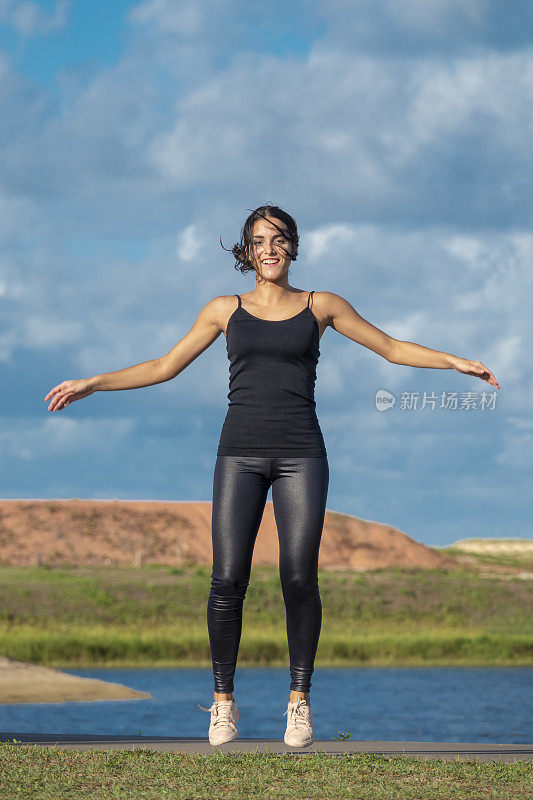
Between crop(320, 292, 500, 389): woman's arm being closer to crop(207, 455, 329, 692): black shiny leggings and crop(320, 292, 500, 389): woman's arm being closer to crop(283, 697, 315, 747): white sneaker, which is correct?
crop(207, 455, 329, 692): black shiny leggings

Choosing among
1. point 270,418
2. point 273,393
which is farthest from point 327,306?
point 270,418

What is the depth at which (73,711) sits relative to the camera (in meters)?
20.7

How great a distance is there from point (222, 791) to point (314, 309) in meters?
2.55

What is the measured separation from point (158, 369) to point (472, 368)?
69.1 inches

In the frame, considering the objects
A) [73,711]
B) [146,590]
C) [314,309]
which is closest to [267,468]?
[314,309]

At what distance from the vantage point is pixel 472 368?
19.2ft

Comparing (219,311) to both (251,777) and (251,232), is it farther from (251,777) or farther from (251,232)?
(251,777)

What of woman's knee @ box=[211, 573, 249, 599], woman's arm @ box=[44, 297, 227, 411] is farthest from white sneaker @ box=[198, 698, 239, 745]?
woman's arm @ box=[44, 297, 227, 411]

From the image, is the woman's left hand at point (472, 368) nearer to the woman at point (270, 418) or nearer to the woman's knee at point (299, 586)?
the woman at point (270, 418)

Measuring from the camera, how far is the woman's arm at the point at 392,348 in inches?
230

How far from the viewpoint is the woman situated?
5.50 meters

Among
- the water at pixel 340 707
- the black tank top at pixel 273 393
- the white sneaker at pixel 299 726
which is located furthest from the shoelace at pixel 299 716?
the water at pixel 340 707

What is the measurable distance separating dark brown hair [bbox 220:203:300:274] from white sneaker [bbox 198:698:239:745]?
2414 millimetres

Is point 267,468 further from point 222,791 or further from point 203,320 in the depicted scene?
point 222,791
